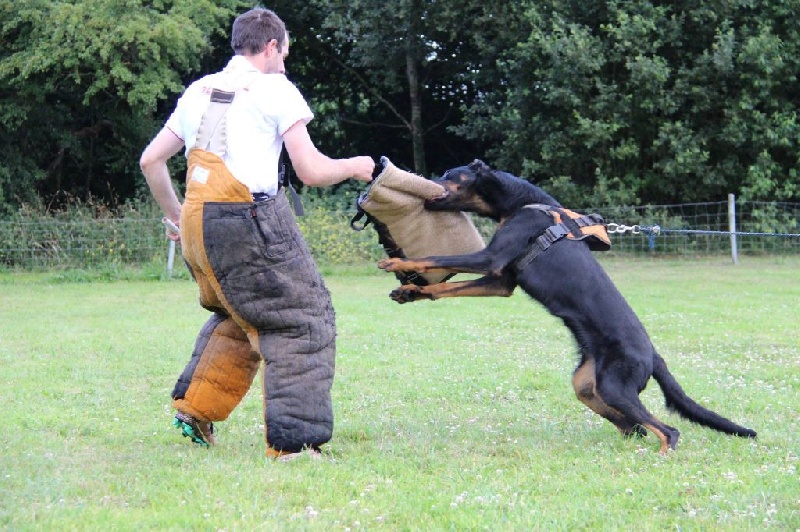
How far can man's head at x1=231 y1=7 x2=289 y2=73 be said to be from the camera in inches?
163

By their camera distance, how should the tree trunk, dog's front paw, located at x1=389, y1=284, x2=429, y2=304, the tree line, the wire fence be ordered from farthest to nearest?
the tree trunk
the tree line
the wire fence
dog's front paw, located at x1=389, y1=284, x2=429, y2=304

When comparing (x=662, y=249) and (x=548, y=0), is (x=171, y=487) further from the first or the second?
(x=548, y=0)

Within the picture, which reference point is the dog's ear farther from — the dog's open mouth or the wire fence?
the wire fence

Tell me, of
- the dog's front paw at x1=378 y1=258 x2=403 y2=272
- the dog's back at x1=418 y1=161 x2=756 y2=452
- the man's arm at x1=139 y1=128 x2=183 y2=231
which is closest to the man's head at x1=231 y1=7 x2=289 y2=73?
the man's arm at x1=139 y1=128 x2=183 y2=231

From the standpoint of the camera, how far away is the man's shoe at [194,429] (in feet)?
14.9

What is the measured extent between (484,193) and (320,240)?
1254 cm

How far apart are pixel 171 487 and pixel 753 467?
97.3 inches

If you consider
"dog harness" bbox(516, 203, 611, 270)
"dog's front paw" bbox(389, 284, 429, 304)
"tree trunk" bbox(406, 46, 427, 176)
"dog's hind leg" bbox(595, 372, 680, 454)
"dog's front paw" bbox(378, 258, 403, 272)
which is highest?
"tree trunk" bbox(406, 46, 427, 176)

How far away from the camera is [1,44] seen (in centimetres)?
1966

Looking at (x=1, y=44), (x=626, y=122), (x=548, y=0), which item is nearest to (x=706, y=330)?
(x=626, y=122)

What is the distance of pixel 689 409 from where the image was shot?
191 inches

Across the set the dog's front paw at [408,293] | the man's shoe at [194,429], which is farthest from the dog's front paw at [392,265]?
the man's shoe at [194,429]

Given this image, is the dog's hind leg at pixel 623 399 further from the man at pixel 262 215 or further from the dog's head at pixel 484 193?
the man at pixel 262 215

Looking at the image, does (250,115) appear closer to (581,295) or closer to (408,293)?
(408,293)
